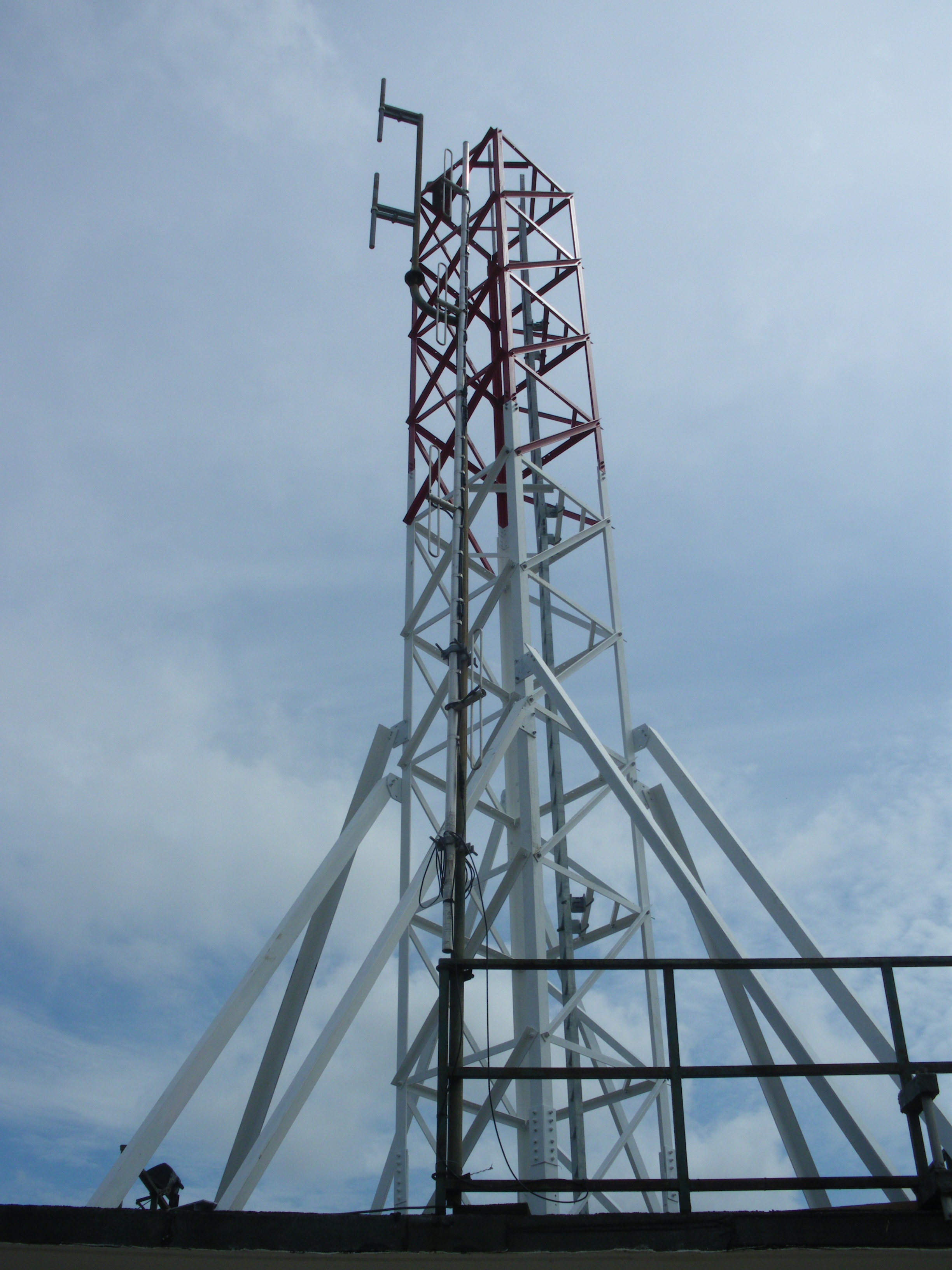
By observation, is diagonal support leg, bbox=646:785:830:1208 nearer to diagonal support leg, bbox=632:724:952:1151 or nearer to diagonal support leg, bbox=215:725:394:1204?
diagonal support leg, bbox=632:724:952:1151

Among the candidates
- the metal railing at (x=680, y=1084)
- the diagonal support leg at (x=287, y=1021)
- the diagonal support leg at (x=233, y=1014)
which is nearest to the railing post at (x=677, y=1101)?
the metal railing at (x=680, y=1084)

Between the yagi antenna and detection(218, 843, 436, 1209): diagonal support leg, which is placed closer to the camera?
detection(218, 843, 436, 1209): diagonal support leg

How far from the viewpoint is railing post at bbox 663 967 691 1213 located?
4895 mm

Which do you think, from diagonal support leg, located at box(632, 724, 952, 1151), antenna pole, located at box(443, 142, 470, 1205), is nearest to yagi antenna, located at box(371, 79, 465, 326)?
antenna pole, located at box(443, 142, 470, 1205)

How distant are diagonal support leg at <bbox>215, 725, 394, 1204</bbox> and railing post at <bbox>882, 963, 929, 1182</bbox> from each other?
647cm

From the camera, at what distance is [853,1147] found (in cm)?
747

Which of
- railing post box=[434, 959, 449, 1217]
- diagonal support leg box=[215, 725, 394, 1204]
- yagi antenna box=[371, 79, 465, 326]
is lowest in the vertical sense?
railing post box=[434, 959, 449, 1217]

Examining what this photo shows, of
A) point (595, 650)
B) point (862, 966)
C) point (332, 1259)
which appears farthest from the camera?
point (595, 650)

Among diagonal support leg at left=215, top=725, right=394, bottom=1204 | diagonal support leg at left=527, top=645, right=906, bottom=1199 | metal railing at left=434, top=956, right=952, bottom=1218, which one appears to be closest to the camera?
metal railing at left=434, top=956, right=952, bottom=1218

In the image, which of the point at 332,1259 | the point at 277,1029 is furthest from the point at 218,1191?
the point at 332,1259

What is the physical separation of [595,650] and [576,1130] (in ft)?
16.6

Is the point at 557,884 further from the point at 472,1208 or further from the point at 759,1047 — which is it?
the point at 472,1208

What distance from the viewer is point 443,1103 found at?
5.08m

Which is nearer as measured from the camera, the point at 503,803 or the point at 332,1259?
the point at 332,1259
